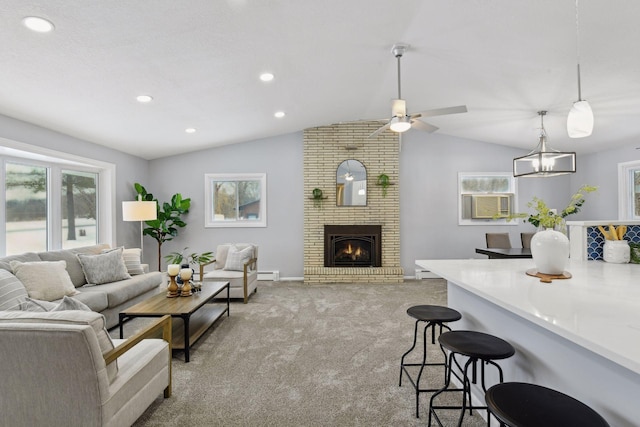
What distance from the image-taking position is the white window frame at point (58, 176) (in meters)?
3.75

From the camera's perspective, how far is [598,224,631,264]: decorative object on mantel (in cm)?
239

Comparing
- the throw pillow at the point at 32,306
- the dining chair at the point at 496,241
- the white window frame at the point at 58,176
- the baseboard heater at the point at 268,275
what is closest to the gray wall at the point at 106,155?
the white window frame at the point at 58,176

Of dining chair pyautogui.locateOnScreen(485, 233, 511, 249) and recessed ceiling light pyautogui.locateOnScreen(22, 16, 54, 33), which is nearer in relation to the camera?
recessed ceiling light pyautogui.locateOnScreen(22, 16, 54, 33)

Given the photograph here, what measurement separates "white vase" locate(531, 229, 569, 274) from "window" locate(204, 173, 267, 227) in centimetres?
503

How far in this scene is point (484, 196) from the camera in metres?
6.52

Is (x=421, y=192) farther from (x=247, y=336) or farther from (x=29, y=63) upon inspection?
(x=29, y=63)

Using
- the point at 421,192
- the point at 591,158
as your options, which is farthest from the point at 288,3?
the point at 591,158

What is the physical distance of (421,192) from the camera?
6535mm

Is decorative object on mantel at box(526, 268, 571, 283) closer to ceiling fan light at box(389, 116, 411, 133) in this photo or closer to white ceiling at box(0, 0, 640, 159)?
ceiling fan light at box(389, 116, 411, 133)

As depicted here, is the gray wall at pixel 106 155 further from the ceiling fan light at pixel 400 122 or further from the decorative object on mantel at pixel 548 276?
the decorative object on mantel at pixel 548 276

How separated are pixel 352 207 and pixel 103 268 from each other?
4.09 m

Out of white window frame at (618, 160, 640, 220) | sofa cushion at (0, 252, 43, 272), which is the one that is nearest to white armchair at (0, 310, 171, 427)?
sofa cushion at (0, 252, 43, 272)

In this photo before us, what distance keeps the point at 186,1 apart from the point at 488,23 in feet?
7.86

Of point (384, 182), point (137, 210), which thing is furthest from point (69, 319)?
point (384, 182)
